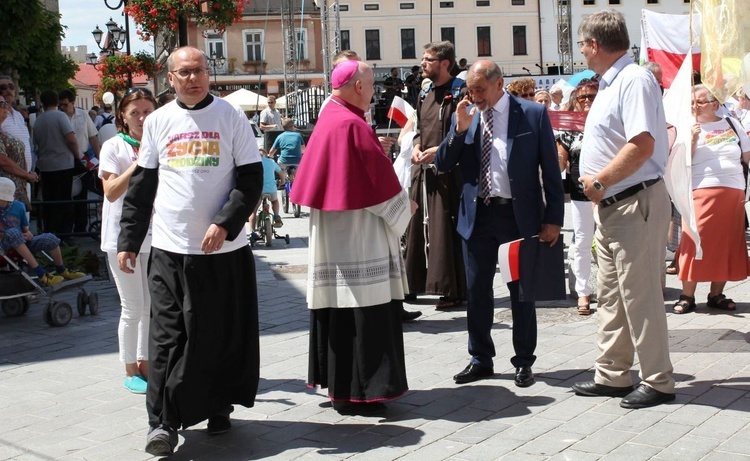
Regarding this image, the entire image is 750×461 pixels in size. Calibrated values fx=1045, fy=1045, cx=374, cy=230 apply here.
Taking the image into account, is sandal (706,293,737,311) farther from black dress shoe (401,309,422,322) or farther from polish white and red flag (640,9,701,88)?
polish white and red flag (640,9,701,88)

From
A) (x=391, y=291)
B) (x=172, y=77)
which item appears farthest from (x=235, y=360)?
(x=172, y=77)

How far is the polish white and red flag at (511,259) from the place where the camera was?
20.6 feet

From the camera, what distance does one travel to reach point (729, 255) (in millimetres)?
8688


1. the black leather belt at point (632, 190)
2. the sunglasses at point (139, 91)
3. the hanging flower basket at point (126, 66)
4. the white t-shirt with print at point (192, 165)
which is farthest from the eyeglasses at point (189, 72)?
the hanging flower basket at point (126, 66)

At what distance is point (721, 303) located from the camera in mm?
8719

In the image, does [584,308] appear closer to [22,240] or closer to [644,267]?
[644,267]

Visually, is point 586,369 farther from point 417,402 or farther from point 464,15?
point 464,15

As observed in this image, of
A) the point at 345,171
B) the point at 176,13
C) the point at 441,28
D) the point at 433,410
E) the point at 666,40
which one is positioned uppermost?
the point at 441,28

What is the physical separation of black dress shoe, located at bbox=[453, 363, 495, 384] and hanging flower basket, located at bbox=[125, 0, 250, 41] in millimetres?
7913

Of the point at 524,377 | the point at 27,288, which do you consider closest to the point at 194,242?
the point at 524,377

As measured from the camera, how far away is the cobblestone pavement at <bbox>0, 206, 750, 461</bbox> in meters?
5.22

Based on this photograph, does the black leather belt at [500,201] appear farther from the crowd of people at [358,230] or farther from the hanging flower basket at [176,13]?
the hanging flower basket at [176,13]

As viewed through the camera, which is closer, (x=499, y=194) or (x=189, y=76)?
(x=189, y=76)

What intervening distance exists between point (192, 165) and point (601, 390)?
2673 mm
